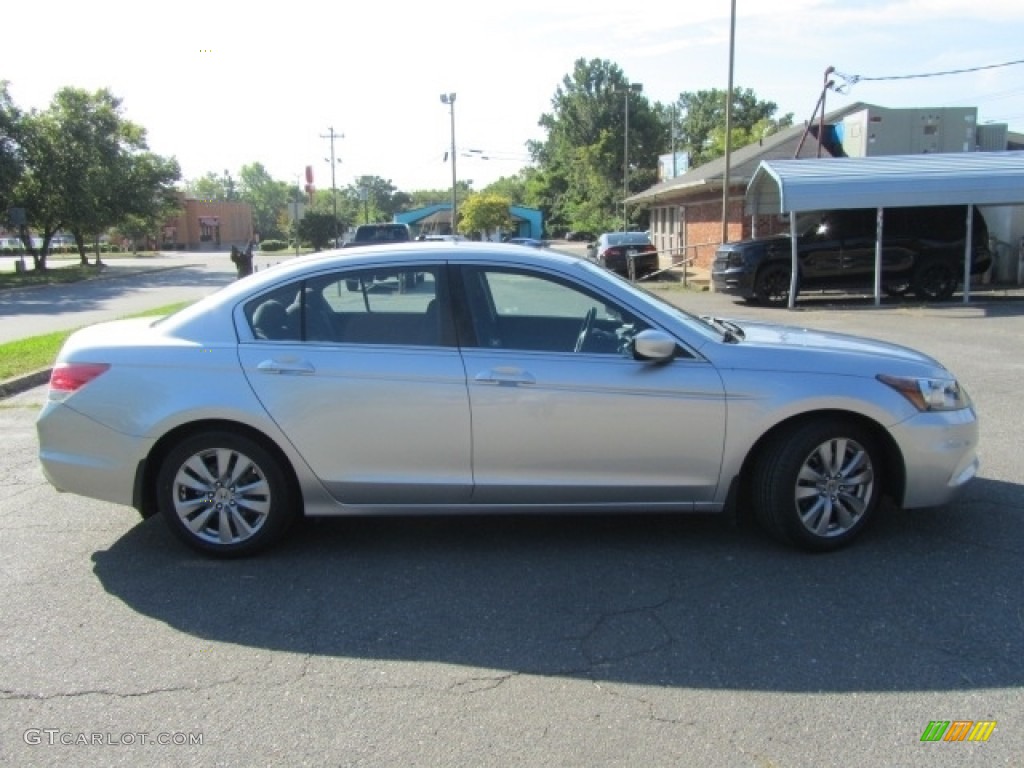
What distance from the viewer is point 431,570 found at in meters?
4.32

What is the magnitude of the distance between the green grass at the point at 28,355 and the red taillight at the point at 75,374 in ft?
21.0

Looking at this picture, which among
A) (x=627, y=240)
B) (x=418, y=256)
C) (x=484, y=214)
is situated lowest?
(x=418, y=256)

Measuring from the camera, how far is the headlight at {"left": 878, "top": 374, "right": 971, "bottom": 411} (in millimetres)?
4355

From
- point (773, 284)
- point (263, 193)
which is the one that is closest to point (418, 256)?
point (773, 284)

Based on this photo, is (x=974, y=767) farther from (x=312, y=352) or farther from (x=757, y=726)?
(x=312, y=352)

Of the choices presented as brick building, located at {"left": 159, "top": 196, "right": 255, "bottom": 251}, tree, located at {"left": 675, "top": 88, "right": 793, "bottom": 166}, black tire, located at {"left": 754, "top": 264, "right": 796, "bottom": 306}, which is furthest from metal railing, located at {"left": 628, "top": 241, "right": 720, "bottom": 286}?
brick building, located at {"left": 159, "top": 196, "right": 255, "bottom": 251}

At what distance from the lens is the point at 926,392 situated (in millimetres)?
4383

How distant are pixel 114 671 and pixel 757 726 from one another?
2.50m

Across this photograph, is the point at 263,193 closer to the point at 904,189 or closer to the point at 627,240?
→ the point at 627,240

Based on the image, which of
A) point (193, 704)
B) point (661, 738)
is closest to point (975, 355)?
point (661, 738)

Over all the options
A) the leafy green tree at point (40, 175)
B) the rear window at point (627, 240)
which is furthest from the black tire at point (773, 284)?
the leafy green tree at point (40, 175)

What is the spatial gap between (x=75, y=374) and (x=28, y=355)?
8398 millimetres

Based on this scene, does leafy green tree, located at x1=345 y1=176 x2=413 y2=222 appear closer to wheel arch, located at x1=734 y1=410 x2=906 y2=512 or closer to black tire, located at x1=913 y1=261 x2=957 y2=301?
black tire, located at x1=913 y1=261 x2=957 y2=301

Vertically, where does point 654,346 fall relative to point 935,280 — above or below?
below
